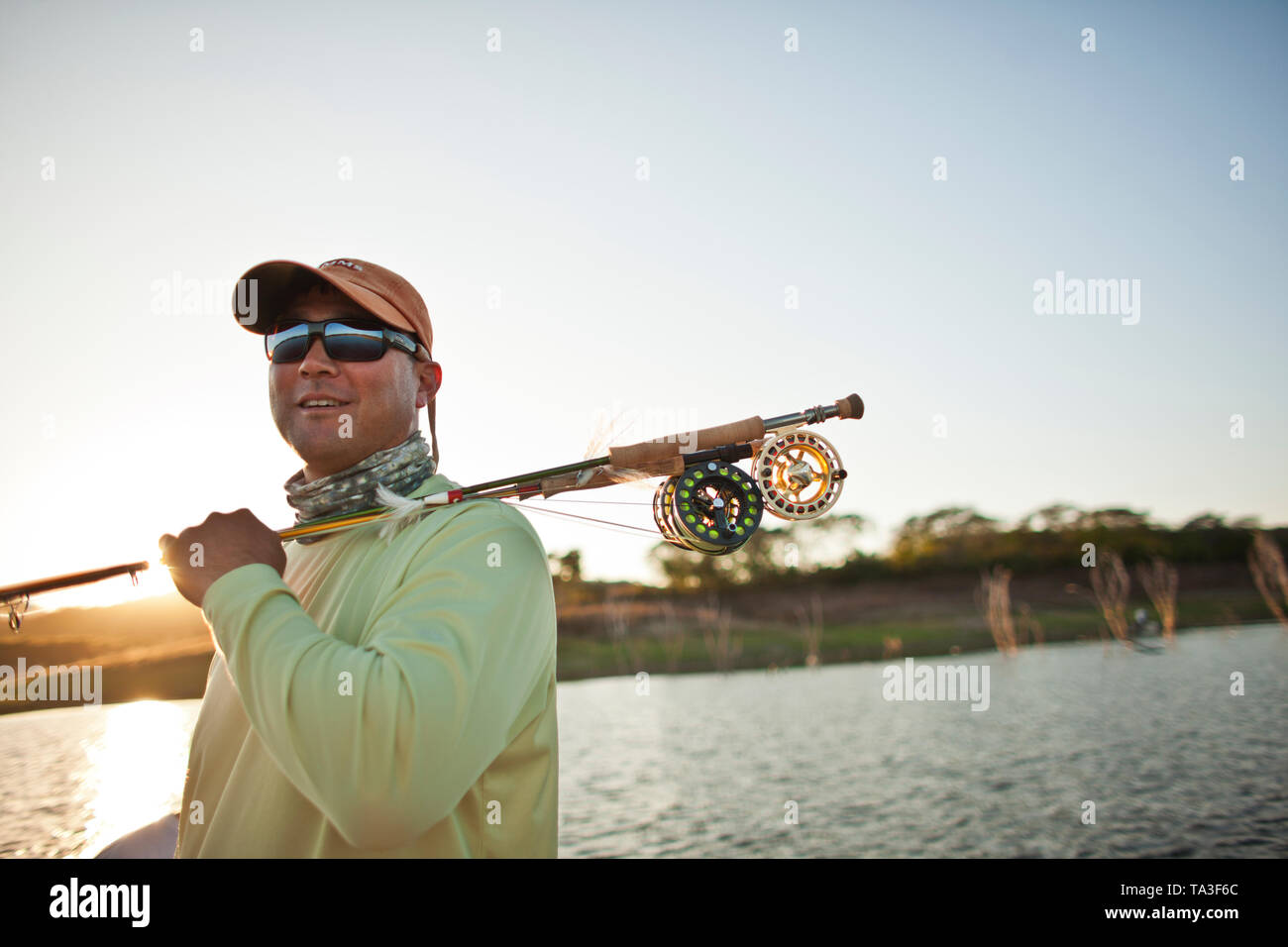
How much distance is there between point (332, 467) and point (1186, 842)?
55.1 ft

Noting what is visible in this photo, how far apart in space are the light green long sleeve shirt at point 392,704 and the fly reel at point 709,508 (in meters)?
0.65

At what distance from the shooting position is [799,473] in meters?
2.44

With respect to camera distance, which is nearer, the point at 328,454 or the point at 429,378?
the point at 328,454

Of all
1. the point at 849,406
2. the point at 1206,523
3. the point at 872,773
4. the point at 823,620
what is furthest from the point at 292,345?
the point at 1206,523

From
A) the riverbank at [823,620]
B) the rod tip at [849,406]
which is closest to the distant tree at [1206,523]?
the riverbank at [823,620]

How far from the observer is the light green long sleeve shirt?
1.30m

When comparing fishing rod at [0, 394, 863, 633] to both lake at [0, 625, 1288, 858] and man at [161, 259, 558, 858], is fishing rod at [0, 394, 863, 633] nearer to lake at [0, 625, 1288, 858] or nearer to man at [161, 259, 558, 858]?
man at [161, 259, 558, 858]

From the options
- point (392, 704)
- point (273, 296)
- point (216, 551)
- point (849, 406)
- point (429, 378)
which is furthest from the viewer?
point (849, 406)

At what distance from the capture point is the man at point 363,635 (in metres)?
1.31

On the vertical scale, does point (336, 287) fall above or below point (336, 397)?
above

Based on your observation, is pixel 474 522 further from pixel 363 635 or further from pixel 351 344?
pixel 351 344

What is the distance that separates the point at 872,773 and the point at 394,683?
20777 mm
